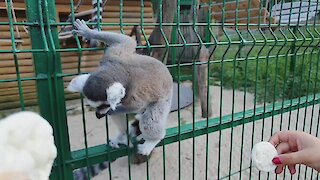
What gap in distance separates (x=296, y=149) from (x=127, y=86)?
2.23 ft

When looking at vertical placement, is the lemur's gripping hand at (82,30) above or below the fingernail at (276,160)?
above

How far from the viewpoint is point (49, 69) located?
3.20 feet

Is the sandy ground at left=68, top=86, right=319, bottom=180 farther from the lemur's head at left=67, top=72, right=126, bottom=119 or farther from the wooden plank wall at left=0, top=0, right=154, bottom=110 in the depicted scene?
the lemur's head at left=67, top=72, right=126, bottom=119

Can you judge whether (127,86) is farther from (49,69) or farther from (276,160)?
(276,160)

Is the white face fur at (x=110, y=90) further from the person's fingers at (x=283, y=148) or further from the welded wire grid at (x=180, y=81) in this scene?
the person's fingers at (x=283, y=148)

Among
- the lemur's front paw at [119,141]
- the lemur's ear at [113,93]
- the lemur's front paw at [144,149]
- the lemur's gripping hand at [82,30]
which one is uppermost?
the lemur's gripping hand at [82,30]

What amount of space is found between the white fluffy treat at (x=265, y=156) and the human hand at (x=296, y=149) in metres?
0.03

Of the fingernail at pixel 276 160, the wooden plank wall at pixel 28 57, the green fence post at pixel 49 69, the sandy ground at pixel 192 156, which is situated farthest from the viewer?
the wooden plank wall at pixel 28 57

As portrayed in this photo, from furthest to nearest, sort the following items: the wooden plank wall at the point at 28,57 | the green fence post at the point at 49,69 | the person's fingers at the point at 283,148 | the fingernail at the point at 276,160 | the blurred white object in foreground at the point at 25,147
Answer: the wooden plank wall at the point at 28,57 → the person's fingers at the point at 283,148 → the fingernail at the point at 276,160 → the green fence post at the point at 49,69 → the blurred white object in foreground at the point at 25,147

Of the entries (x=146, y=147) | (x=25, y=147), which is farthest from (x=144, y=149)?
(x=25, y=147)

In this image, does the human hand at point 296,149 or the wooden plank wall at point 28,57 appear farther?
the wooden plank wall at point 28,57

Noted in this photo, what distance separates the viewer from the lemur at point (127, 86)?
0.98 m

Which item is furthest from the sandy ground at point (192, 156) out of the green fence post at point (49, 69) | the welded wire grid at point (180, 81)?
the green fence post at point (49, 69)

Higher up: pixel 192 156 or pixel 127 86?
pixel 127 86
